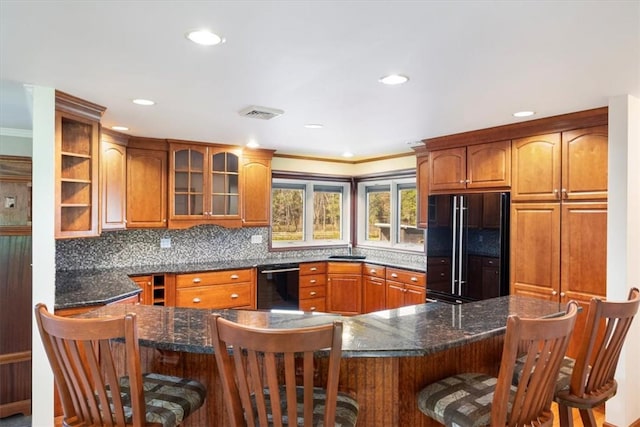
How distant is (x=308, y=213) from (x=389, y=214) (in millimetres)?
1195

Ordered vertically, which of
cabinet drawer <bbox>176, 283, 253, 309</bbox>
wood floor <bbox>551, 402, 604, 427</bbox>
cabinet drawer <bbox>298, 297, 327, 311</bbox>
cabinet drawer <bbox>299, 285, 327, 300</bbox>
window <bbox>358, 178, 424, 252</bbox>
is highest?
window <bbox>358, 178, 424, 252</bbox>

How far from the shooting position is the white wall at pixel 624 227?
2.67 m

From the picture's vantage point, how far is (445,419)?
1.51 metres

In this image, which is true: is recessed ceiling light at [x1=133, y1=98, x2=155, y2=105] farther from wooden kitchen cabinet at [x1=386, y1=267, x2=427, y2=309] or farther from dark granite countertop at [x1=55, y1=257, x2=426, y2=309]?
wooden kitchen cabinet at [x1=386, y1=267, x2=427, y2=309]

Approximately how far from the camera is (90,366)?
1357 mm

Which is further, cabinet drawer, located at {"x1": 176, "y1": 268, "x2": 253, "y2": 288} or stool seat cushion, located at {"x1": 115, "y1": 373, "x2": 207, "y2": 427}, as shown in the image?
cabinet drawer, located at {"x1": 176, "y1": 268, "x2": 253, "y2": 288}

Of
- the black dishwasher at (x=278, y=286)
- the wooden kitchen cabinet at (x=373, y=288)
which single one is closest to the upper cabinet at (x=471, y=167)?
the wooden kitchen cabinet at (x=373, y=288)

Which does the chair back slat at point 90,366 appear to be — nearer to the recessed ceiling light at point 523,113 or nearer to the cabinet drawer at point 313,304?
the recessed ceiling light at point 523,113

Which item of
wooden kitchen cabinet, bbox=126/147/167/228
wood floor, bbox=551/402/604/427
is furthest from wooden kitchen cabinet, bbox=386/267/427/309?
wooden kitchen cabinet, bbox=126/147/167/228

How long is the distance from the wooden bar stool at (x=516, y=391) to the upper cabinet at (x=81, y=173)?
263 centimetres

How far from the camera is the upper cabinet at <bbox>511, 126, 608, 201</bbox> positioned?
2.96 m

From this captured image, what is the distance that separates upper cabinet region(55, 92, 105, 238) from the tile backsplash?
4.19 feet

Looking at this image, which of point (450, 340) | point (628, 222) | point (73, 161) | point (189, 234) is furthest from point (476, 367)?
point (189, 234)

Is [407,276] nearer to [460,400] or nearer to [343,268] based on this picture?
[343,268]
